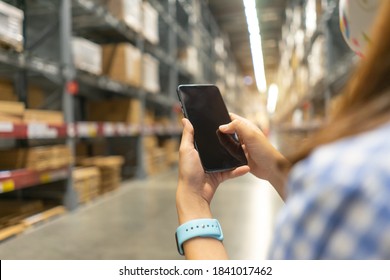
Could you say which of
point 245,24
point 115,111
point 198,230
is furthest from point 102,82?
point 245,24

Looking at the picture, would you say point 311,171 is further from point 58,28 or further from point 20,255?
point 58,28

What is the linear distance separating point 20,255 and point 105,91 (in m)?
3.44

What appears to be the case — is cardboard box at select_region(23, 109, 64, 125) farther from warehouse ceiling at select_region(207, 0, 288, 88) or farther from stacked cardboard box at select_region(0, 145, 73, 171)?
warehouse ceiling at select_region(207, 0, 288, 88)

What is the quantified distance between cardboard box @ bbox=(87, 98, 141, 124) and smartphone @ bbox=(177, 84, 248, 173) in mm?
3631

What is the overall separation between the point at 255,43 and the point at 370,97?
1502 centimetres

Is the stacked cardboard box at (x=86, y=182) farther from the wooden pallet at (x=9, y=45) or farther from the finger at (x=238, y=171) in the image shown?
the finger at (x=238, y=171)

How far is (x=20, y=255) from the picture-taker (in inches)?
79.8

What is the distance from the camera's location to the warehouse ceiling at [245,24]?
33.6ft

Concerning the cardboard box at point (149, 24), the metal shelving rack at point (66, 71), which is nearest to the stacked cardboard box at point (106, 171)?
the metal shelving rack at point (66, 71)

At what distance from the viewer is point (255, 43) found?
14711 millimetres

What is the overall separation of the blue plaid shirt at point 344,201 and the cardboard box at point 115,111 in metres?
4.30

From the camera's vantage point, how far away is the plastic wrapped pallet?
2.23m

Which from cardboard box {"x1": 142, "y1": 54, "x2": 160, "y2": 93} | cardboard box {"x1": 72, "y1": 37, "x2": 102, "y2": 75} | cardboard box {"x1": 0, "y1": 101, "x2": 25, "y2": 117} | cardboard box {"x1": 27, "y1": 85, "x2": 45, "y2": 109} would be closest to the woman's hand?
cardboard box {"x1": 0, "y1": 101, "x2": 25, "y2": 117}

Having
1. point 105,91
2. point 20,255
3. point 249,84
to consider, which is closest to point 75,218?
point 20,255
